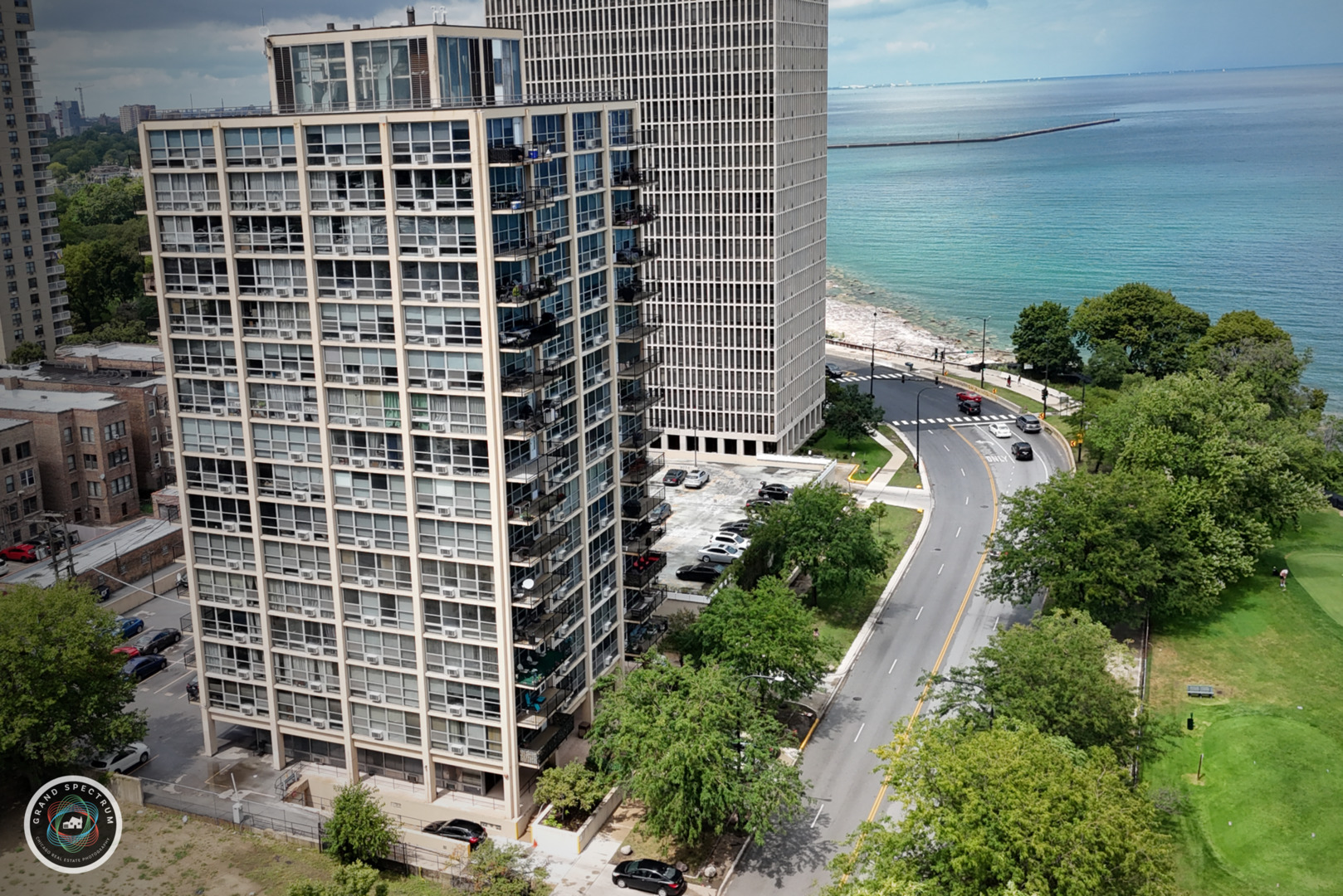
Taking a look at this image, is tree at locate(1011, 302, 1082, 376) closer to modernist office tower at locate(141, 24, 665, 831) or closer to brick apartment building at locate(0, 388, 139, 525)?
modernist office tower at locate(141, 24, 665, 831)

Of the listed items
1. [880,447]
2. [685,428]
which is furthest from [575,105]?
[880,447]

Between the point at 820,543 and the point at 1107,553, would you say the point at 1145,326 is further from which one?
the point at 820,543

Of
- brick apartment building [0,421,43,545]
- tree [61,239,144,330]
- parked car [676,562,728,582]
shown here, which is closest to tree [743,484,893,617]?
parked car [676,562,728,582]

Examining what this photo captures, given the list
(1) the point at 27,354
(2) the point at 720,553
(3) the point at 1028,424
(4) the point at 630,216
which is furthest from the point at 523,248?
(1) the point at 27,354

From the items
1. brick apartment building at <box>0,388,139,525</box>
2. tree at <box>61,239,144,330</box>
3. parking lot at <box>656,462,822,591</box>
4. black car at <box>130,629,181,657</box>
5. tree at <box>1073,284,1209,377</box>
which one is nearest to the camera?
black car at <box>130,629,181,657</box>

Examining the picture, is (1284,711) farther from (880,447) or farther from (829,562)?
(880,447)

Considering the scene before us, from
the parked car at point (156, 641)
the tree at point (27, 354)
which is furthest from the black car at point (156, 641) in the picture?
the tree at point (27, 354)
